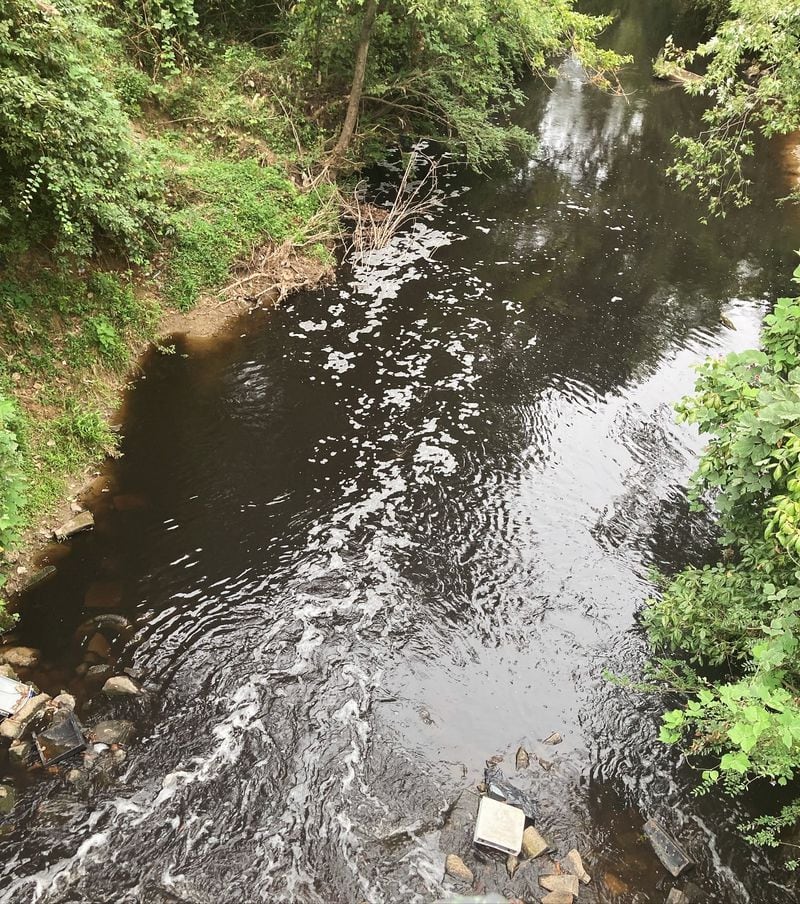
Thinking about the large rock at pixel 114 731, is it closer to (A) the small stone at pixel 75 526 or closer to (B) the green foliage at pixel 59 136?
(A) the small stone at pixel 75 526

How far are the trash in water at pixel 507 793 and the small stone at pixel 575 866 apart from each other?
0.42 meters

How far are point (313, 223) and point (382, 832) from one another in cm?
1228


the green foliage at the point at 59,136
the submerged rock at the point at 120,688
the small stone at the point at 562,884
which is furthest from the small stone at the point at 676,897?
the green foliage at the point at 59,136

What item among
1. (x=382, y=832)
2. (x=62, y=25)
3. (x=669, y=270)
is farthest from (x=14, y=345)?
(x=669, y=270)

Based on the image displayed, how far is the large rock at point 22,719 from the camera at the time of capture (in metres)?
6.21

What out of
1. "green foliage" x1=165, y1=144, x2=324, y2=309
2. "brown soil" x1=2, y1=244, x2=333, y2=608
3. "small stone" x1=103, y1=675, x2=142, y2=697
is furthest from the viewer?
"green foliage" x1=165, y1=144, x2=324, y2=309

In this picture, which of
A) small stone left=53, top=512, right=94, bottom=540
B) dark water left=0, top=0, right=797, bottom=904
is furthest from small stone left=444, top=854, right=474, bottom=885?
small stone left=53, top=512, right=94, bottom=540

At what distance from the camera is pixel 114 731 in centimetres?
635

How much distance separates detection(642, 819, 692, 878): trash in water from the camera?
5668 mm

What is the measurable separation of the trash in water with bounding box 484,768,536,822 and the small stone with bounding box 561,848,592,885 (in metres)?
0.42

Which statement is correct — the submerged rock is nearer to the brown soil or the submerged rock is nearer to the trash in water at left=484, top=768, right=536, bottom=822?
the brown soil

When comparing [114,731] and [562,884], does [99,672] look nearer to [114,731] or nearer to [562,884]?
[114,731]

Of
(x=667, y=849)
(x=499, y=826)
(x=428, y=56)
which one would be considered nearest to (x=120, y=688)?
(x=499, y=826)

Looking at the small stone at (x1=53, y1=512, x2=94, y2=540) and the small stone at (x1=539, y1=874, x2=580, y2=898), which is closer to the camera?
the small stone at (x1=539, y1=874, x2=580, y2=898)
